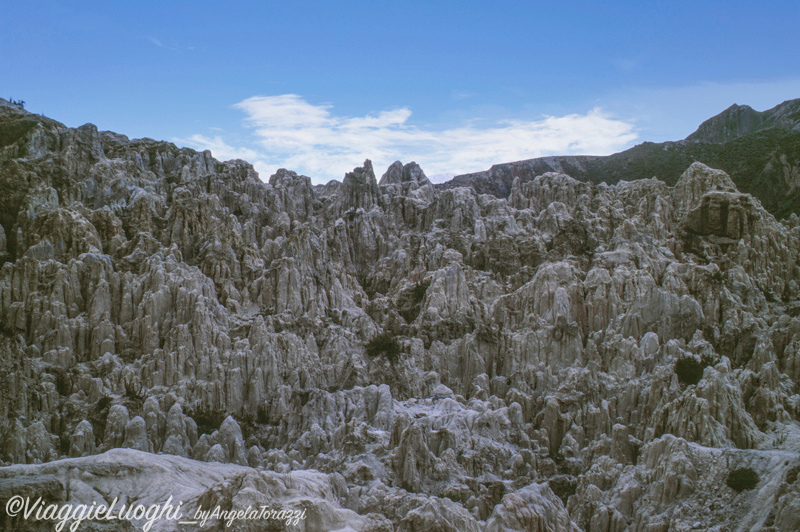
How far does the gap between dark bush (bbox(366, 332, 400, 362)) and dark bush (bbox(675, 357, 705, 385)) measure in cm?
2426

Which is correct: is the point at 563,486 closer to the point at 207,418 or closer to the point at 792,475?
the point at 792,475

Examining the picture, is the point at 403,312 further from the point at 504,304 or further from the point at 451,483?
the point at 451,483

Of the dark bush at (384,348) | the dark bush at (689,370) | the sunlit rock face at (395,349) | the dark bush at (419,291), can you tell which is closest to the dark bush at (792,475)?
the sunlit rock face at (395,349)

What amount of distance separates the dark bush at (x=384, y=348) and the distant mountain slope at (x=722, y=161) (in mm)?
61700

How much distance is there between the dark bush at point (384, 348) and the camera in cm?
6756

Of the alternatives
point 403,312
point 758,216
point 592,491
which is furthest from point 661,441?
point 758,216

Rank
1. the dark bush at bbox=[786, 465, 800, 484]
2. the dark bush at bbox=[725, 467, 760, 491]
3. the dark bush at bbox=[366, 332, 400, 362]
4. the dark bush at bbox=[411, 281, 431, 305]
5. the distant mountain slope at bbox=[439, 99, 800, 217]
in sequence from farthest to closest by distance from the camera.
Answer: the distant mountain slope at bbox=[439, 99, 800, 217] < the dark bush at bbox=[411, 281, 431, 305] < the dark bush at bbox=[366, 332, 400, 362] < the dark bush at bbox=[725, 467, 760, 491] < the dark bush at bbox=[786, 465, 800, 484]

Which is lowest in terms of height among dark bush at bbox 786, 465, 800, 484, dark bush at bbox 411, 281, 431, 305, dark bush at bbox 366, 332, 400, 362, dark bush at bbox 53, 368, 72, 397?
dark bush at bbox 786, 465, 800, 484

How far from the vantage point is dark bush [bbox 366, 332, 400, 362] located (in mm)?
67562

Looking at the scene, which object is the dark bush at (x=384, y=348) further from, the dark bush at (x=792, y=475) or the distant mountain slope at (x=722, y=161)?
the distant mountain slope at (x=722, y=161)

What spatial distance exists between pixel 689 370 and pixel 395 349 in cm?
2534

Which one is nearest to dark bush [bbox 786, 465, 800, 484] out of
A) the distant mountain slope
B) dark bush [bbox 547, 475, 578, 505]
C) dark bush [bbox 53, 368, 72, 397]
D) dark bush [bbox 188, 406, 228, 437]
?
dark bush [bbox 547, 475, 578, 505]

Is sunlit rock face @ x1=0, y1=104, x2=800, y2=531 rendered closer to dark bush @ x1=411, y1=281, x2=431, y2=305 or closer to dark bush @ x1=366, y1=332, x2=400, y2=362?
dark bush @ x1=366, y1=332, x2=400, y2=362

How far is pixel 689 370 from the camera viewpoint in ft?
197
